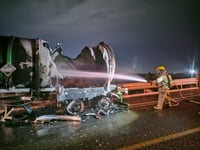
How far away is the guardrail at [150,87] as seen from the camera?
414 inches

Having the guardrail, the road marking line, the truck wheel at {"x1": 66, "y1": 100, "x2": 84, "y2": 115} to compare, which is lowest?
the road marking line

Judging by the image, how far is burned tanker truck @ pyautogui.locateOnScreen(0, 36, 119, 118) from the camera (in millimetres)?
6160

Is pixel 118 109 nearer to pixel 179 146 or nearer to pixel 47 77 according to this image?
pixel 47 77

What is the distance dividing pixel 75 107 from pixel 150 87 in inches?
222

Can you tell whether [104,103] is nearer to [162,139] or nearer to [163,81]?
[163,81]

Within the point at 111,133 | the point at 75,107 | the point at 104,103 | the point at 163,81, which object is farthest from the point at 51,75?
the point at 163,81

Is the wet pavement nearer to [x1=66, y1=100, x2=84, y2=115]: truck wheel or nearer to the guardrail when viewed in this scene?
[x1=66, y1=100, x2=84, y2=115]: truck wheel

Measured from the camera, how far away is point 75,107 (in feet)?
23.8

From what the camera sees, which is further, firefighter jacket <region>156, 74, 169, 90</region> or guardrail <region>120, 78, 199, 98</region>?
guardrail <region>120, 78, 199, 98</region>

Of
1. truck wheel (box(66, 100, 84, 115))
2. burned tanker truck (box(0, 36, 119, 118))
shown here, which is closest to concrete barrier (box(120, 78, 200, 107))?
burned tanker truck (box(0, 36, 119, 118))

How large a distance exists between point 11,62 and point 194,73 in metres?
12.7

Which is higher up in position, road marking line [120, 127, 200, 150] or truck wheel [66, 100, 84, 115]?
truck wheel [66, 100, 84, 115]

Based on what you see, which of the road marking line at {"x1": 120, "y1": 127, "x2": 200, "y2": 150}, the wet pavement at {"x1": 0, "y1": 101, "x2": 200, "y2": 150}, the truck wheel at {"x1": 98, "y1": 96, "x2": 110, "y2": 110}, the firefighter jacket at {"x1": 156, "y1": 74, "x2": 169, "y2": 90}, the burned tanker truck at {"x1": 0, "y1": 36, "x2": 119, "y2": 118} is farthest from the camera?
the firefighter jacket at {"x1": 156, "y1": 74, "x2": 169, "y2": 90}

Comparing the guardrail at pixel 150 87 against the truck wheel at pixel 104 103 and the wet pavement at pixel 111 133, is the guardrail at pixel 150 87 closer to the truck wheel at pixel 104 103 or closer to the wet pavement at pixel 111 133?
the truck wheel at pixel 104 103
